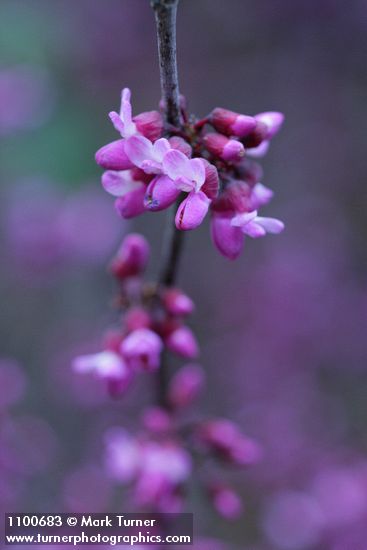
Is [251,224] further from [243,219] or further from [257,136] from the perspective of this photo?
[257,136]

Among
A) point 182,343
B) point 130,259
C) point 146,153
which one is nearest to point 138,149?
point 146,153

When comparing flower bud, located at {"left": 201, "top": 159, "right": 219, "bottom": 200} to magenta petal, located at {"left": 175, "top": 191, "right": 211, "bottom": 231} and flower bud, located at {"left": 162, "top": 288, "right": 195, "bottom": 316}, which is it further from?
flower bud, located at {"left": 162, "top": 288, "right": 195, "bottom": 316}

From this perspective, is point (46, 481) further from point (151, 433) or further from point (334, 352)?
point (334, 352)

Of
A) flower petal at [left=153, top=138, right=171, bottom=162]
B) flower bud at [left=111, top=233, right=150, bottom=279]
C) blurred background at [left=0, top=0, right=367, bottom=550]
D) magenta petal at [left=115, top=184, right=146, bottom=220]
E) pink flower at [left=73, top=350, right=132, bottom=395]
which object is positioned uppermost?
blurred background at [left=0, top=0, right=367, bottom=550]

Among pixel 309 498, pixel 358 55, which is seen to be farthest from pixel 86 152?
pixel 309 498

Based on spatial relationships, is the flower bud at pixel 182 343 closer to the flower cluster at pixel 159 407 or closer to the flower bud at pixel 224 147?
the flower cluster at pixel 159 407

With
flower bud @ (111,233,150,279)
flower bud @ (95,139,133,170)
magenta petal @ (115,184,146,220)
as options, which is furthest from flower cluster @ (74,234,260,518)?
flower bud @ (95,139,133,170)
